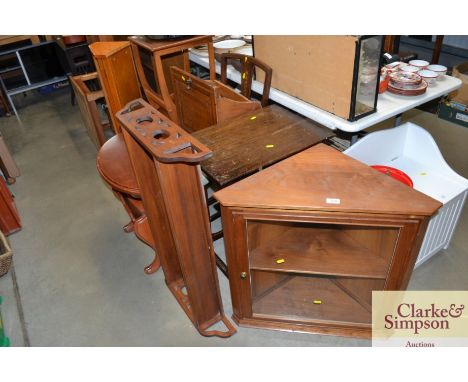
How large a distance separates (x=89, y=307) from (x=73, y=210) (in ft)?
3.10

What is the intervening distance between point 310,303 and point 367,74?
1.12 metres

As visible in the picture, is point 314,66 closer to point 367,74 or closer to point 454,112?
point 367,74

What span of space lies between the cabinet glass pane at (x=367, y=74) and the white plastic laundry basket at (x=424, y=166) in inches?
8.7

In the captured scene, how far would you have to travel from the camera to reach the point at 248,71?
2.27m

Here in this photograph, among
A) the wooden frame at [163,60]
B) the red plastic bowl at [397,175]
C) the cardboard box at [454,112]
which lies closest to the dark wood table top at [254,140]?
the red plastic bowl at [397,175]

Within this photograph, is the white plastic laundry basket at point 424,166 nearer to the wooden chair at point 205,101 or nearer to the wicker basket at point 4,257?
the wooden chair at point 205,101

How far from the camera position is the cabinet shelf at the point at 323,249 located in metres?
1.67

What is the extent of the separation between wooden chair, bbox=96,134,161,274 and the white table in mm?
867

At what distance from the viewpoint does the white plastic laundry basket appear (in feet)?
6.57

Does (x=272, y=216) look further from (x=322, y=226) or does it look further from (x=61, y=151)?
(x=61, y=151)

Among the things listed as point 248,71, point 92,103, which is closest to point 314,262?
point 248,71

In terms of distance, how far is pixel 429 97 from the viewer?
205 centimetres

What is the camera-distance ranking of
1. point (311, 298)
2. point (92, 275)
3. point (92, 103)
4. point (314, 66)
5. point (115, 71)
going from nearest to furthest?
1. point (314, 66)
2. point (311, 298)
3. point (92, 275)
4. point (115, 71)
5. point (92, 103)

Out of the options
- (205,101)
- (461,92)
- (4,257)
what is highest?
(205,101)
